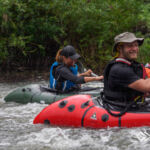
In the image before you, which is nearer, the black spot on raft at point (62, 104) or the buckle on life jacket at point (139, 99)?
the buckle on life jacket at point (139, 99)

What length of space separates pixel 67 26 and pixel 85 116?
7677mm

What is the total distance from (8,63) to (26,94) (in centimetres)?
502

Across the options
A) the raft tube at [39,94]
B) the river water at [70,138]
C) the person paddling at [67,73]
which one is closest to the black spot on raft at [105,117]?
the river water at [70,138]

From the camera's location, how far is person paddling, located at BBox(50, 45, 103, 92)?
223 inches

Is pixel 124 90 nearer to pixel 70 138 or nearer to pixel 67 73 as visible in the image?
pixel 70 138

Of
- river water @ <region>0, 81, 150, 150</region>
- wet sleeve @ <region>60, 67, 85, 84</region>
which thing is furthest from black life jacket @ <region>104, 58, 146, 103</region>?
wet sleeve @ <region>60, 67, 85, 84</region>

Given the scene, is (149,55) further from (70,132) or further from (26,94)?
(70,132)

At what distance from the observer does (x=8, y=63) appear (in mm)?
11141

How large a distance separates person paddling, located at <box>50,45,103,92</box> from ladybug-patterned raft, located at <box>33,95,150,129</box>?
4.50ft

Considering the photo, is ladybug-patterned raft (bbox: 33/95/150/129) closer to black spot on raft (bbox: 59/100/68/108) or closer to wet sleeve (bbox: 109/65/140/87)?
black spot on raft (bbox: 59/100/68/108)

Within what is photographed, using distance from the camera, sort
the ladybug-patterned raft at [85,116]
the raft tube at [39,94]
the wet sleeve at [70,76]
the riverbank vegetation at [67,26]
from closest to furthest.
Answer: the ladybug-patterned raft at [85,116] < the wet sleeve at [70,76] < the raft tube at [39,94] < the riverbank vegetation at [67,26]

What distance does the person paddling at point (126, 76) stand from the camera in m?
3.66

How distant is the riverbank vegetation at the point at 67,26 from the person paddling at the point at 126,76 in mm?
6529

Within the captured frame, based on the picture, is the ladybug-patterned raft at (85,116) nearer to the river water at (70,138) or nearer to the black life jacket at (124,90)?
the river water at (70,138)
